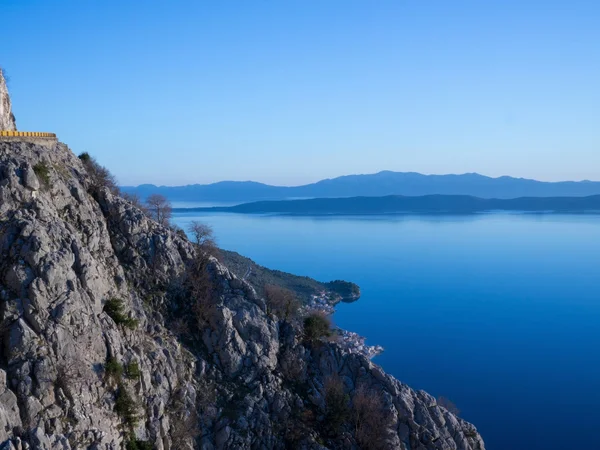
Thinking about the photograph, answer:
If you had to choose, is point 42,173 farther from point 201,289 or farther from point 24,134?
point 201,289

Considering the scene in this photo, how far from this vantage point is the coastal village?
6091cm

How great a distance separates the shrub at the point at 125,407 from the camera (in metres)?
20.7

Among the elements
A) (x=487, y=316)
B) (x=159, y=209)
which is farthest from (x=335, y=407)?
(x=487, y=316)

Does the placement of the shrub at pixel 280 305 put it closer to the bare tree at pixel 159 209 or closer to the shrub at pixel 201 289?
the shrub at pixel 201 289

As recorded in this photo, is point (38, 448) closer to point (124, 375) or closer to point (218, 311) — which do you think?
point (124, 375)

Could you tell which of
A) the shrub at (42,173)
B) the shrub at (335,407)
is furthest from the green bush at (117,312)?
the shrub at (335,407)

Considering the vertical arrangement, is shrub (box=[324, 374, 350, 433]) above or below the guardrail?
below

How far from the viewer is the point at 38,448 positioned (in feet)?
53.7

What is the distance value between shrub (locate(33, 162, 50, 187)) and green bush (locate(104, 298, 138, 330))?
270 inches

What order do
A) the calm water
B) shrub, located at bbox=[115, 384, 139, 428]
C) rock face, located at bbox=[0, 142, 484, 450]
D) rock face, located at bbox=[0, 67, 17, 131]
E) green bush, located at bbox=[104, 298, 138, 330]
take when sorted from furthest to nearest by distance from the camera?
the calm water < rock face, located at bbox=[0, 67, 17, 131] < green bush, located at bbox=[104, 298, 138, 330] < shrub, located at bbox=[115, 384, 139, 428] < rock face, located at bbox=[0, 142, 484, 450]

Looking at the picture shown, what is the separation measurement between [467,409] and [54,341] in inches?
1656

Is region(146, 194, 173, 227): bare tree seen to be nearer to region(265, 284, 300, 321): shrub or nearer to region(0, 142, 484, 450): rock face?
region(0, 142, 484, 450): rock face

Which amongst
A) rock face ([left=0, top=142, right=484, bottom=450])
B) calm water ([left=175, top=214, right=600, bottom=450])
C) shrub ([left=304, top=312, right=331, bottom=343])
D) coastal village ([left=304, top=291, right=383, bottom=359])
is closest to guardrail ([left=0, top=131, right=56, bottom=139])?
rock face ([left=0, top=142, right=484, bottom=450])

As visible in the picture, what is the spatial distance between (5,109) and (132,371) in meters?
22.5
